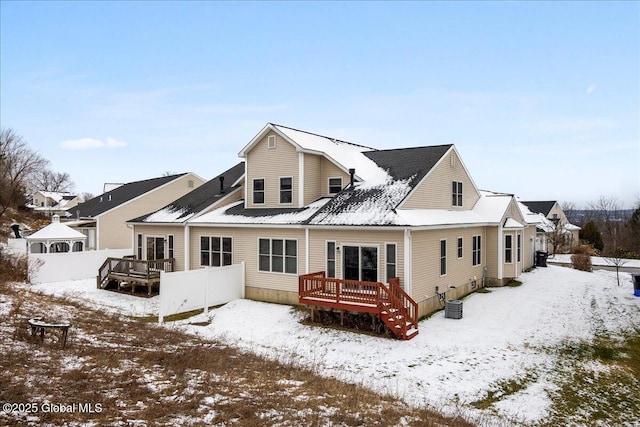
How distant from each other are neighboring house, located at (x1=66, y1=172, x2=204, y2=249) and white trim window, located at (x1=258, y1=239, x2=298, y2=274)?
56.4 feet

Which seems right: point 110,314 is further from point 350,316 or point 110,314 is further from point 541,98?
point 541,98

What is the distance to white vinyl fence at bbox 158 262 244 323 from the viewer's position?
52.6 ft

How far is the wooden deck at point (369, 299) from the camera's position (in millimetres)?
13195

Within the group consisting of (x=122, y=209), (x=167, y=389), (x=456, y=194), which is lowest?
(x=167, y=389)

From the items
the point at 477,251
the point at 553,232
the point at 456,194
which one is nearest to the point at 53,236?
the point at 456,194

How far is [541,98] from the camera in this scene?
82.0ft

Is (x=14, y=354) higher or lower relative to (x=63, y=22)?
lower

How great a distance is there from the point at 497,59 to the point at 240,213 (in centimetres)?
1607

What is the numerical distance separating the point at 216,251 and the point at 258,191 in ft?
11.5

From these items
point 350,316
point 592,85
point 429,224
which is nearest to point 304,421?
point 350,316

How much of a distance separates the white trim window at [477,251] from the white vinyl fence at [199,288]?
11.3 meters

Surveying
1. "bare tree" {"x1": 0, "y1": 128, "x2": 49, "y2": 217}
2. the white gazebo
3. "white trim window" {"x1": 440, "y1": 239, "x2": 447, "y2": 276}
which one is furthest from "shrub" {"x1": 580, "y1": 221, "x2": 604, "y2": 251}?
"bare tree" {"x1": 0, "y1": 128, "x2": 49, "y2": 217}

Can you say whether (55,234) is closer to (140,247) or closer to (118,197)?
(140,247)

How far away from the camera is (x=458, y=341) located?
12.9 meters
